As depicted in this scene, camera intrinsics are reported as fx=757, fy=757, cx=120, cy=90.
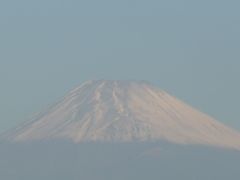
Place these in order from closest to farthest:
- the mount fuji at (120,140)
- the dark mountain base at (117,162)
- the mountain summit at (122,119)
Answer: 1. the dark mountain base at (117,162)
2. the mount fuji at (120,140)
3. the mountain summit at (122,119)

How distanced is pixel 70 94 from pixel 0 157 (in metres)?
22.1

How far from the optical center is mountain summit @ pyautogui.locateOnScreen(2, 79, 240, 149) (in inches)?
5054

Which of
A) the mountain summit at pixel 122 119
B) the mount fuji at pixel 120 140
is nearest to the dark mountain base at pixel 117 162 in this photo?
the mount fuji at pixel 120 140

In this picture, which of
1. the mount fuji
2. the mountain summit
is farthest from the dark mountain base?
the mountain summit

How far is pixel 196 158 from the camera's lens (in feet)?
404

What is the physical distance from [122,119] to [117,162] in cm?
1201

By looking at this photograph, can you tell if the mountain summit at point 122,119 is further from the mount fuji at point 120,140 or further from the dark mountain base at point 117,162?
the dark mountain base at point 117,162

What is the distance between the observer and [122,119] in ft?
431

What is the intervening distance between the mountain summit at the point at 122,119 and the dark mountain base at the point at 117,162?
2378 mm

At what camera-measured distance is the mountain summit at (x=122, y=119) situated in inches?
5054

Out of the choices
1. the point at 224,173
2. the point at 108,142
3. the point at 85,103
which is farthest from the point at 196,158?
the point at 85,103

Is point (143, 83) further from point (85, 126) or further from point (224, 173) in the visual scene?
point (224, 173)

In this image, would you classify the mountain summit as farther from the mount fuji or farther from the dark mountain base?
the dark mountain base

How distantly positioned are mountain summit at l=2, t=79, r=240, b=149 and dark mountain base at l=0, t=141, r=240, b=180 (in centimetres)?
238
